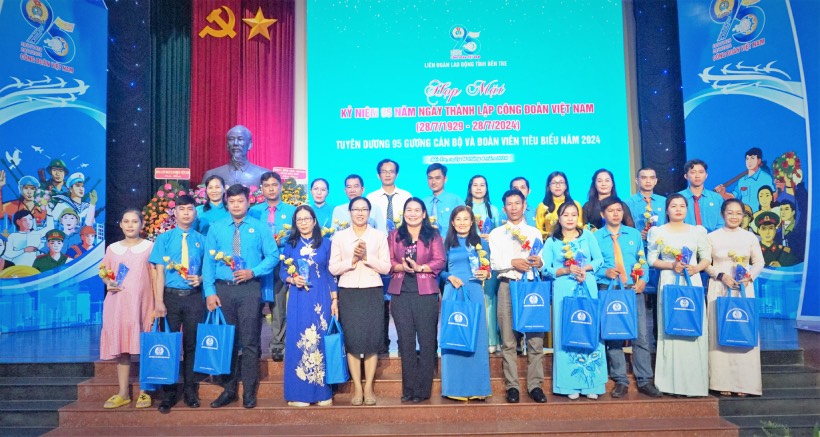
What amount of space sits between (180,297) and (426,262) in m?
1.61

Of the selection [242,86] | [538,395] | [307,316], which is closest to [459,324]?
[538,395]

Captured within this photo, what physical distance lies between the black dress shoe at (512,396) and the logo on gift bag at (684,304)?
3.88 feet

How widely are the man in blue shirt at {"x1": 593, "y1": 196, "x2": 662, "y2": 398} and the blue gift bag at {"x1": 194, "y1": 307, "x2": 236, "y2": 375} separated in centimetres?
245

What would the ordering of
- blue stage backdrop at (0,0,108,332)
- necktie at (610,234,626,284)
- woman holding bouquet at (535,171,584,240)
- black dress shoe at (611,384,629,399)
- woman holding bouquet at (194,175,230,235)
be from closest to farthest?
1. black dress shoe at (611,384,629,399)
2. necktie at (610,234,626,284)
3. woman holding bouquet at (194,175,230,235)
4. woman holding bouquet at (535,171,584,240)
5. blue stage backdrop at (0,0,108,332)

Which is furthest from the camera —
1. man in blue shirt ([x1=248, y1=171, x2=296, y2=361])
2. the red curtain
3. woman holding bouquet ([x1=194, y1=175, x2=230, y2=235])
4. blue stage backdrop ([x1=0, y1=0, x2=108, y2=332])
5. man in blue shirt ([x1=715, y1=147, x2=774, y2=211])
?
the red curtain

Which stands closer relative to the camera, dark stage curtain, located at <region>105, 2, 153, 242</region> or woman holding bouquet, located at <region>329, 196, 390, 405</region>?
woman holding bouquet, located at <region>329, 196, 390, 405</region>

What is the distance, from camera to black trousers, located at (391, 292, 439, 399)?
164 inches

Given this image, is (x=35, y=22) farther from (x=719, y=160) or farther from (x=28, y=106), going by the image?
(x=719, y=160)

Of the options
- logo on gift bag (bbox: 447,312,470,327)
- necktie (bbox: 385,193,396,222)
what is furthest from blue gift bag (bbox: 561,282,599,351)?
necktie (bbox: 385,193,396,222)

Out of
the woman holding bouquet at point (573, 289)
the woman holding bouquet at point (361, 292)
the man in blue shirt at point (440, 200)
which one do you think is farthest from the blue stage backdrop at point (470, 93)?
the woman holding bouquet at point (361, 292)

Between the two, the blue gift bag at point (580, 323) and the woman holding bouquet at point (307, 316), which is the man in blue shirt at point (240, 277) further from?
the blue gift bag at point (580, 323)

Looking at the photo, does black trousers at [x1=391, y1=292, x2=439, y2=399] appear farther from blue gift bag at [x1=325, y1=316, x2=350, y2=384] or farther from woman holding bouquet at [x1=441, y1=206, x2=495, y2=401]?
blue gift bag at [x1=325, y1=316, x2=350, y2=384]

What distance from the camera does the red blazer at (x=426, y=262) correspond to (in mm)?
4141

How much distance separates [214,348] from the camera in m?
4.04
